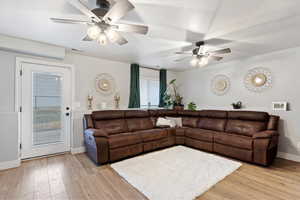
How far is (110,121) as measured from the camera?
12.3 ft

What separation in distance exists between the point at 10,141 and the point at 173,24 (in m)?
3.63

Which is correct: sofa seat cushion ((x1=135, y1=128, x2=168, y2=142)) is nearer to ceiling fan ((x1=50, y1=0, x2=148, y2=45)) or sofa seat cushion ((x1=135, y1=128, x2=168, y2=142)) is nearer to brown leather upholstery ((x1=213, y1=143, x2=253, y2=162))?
brown leather upholstery ((x1=213, y1=143, x2=253, y2=162))

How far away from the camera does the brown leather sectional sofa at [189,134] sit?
2.82 meters

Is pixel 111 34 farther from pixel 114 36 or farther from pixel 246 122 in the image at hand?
pixel 246 122

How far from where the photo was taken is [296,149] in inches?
121

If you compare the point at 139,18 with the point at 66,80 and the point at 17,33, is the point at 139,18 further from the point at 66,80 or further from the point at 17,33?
the point at 66,80

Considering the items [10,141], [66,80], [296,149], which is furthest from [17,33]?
[296,149]

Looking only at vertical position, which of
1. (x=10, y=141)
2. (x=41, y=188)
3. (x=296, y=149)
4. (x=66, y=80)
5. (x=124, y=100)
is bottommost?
(x=41, y=188)

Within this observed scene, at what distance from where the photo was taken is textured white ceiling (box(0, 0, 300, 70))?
180 cm

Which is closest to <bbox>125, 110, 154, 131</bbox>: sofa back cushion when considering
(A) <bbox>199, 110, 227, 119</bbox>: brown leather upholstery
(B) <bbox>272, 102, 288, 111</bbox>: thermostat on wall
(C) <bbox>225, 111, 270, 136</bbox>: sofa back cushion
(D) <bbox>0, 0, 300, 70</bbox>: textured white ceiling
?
(A) <bbox>199, 110, 227, 119</bbox>: brown leather upholstery

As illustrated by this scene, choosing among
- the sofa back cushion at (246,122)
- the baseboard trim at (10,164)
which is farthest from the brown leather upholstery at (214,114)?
the baseboard trim at (10,164)

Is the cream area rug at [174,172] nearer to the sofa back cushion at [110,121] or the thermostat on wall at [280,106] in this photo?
the sofa back cushion at [110,121]

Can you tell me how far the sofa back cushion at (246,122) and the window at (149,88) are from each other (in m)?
2.46

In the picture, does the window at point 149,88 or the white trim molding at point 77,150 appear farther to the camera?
the window at point 149,88
